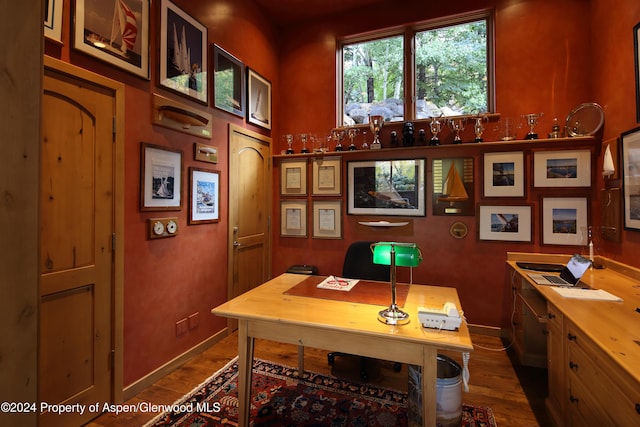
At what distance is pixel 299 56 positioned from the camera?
4.12 m

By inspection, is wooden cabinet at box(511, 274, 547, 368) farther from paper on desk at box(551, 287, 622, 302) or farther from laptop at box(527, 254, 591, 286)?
paper on desk at box(551, 287, 622, 302)

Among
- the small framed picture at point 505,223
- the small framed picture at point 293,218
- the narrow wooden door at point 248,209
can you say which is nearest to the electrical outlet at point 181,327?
the narrow wooden door at point 248,209

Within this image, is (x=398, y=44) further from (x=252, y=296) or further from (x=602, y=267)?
(x=252, y=296)

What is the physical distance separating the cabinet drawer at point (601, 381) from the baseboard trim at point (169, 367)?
109 inches

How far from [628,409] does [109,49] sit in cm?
327


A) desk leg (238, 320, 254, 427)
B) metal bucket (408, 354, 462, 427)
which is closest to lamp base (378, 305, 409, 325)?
metal bucket (408, 354, 462, 427)

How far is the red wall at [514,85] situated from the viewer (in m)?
2.76

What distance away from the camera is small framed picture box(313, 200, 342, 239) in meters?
3.82

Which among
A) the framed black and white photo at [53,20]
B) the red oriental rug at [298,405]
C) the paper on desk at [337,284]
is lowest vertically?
the red oriental rug at [298,405]

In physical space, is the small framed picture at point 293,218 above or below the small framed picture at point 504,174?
below

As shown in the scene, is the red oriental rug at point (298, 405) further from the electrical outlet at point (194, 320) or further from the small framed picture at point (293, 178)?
the small framed picture at point (293, 178)

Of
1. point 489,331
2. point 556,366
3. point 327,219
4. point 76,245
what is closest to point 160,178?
point 76,245

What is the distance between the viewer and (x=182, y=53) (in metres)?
2.65

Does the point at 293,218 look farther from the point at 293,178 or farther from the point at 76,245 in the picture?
the point at 76,245
